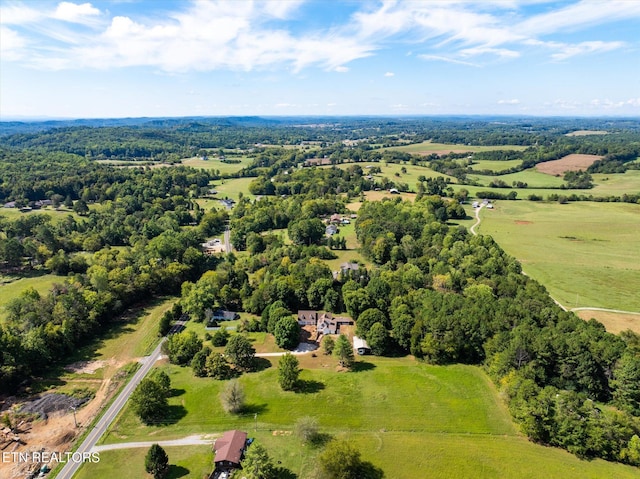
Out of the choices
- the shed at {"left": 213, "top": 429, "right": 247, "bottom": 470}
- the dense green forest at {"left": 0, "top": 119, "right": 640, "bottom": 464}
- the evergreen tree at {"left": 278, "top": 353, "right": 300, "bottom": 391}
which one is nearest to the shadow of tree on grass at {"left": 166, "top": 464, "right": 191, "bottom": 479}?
the shed at {"left": 213, "top": 429, "right": 247, "bottom": 470}

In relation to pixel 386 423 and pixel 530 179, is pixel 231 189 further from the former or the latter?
pixel 386 423

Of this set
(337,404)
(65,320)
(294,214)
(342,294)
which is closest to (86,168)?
(294,214)

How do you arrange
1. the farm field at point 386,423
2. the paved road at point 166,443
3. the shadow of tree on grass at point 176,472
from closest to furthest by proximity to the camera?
the shadow of tree on grass at point 176,472
the farm field at point 386,423
the paved road at point 166,443

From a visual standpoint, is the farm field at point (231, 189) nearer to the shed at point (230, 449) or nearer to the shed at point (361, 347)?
the shed at point (361, 347)

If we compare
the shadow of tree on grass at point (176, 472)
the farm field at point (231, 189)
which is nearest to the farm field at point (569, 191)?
the farm field at point (231, 189)

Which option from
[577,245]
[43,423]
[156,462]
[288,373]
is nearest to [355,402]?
[288,373]

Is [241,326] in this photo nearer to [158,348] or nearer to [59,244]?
[158,348]
